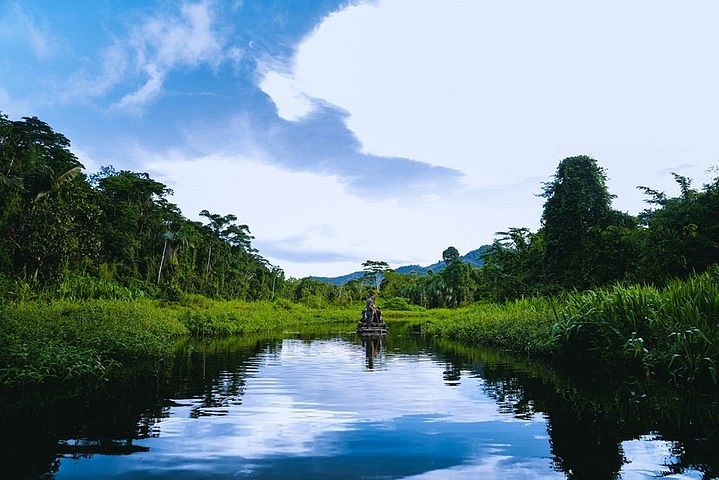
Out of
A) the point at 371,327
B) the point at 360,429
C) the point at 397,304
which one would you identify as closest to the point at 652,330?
the point at 360,429

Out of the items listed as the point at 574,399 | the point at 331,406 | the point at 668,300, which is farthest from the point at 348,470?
the point at 668,300

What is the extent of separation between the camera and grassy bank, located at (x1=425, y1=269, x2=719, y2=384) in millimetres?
9867

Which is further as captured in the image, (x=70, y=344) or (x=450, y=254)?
(x=450, y=254)

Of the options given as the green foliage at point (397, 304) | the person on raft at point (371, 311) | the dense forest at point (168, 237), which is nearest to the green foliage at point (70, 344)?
the dense forest at point (168, 237)

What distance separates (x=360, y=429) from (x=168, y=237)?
43.9 metres

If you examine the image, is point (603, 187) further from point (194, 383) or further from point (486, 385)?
point (194, 383)

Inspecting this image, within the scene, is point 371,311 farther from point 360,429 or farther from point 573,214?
point 360,429

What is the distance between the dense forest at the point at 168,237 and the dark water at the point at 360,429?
9524 millimetres

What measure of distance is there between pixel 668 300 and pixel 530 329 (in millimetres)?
6448

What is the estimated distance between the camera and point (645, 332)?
11.6 m

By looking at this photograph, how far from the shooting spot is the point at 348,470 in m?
5.54

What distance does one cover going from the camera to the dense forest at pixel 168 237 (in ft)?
60.7

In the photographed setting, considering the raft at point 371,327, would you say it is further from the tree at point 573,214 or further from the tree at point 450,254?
the tree at point 450,254

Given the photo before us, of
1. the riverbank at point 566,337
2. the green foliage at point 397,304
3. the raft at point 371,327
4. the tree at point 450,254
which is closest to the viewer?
the riverbank at point 566,337
